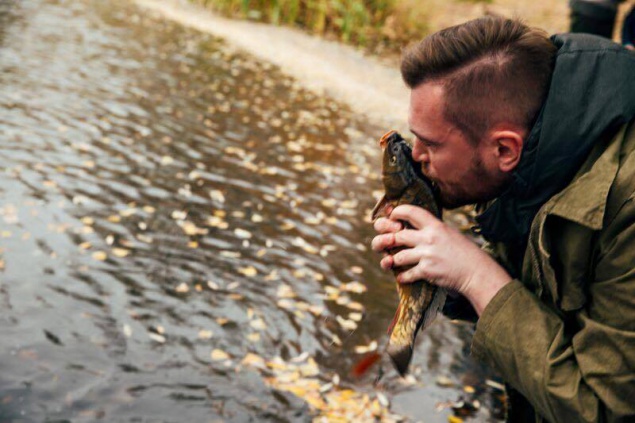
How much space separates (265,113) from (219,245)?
4998mm

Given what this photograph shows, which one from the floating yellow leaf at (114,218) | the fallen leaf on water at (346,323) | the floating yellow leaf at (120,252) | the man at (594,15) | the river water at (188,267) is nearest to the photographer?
the river water at (188,267)

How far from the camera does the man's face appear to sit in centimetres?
238

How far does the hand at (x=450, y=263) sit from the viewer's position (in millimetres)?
2273

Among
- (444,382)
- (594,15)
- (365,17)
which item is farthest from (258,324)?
(365,17)

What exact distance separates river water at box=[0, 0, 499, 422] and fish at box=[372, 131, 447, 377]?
2068 mm

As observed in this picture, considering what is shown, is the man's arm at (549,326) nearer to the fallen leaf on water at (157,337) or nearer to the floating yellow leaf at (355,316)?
the fallen leaf on water at (157,337)

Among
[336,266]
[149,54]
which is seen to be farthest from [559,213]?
[149,54]

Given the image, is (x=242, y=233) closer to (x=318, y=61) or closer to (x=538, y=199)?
(x=538, y=199)

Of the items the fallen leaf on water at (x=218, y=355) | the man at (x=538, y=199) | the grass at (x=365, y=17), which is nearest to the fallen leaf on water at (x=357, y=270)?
the fallen leaf on water at (x=218, y=355)

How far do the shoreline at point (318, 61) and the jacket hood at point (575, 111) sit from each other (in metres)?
9.32

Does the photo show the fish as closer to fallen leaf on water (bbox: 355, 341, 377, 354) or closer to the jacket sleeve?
the jacket sleeve

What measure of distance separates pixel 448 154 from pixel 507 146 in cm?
21

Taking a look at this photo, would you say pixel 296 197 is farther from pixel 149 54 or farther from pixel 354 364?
pixel 149 54

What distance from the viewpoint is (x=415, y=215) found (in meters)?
2.37
